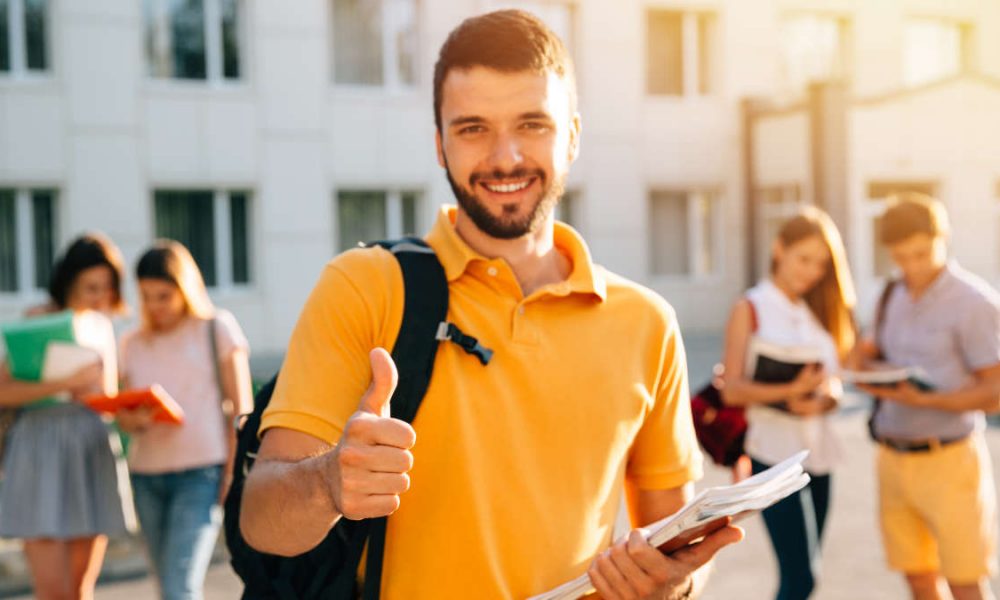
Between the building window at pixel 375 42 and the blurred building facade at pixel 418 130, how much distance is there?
4cm

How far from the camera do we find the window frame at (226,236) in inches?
681

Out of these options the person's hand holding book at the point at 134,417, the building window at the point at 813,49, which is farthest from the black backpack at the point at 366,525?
the building window at the point at 813,49

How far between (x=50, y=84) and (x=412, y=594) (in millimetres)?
16187

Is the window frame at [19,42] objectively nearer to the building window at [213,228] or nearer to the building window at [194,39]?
the building window at [194,39]

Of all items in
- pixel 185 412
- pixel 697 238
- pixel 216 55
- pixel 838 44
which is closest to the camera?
pixel 185 412

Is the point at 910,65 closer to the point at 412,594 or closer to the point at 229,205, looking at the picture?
the point at 229,205

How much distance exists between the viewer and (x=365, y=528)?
1949 mm

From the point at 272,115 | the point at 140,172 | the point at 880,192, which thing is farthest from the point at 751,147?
the point at 140,172

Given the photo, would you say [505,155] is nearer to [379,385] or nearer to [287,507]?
[379,385]

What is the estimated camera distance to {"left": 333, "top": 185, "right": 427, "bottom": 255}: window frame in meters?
18.3

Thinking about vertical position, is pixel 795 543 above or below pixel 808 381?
below

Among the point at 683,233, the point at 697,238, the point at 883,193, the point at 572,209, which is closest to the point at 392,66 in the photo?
the point at 572,209

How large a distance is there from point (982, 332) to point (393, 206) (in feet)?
48.2

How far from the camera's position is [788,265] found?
191 inches
